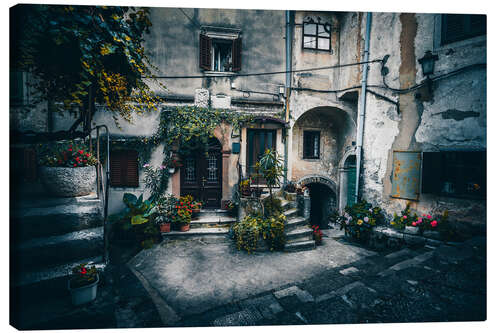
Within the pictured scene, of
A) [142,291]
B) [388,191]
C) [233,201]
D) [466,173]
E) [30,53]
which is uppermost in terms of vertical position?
[30,53]

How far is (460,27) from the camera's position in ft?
9.31

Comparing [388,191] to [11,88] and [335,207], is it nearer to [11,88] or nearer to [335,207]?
[335,207]

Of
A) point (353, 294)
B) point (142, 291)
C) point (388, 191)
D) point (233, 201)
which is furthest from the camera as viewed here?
point (233, 201)

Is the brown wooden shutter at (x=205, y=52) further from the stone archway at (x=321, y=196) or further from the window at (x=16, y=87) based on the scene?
the stone archway at (x=321, y=196)

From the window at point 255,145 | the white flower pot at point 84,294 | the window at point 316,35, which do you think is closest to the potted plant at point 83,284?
the white flower pot at point 84,294

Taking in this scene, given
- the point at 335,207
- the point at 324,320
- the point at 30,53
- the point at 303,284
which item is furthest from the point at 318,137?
the point at 30,53

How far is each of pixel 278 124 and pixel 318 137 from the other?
1.58 m

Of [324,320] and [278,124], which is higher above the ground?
[278,124]

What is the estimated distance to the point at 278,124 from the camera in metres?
5.61

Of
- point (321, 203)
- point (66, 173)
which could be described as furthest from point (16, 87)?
point (321, 203)

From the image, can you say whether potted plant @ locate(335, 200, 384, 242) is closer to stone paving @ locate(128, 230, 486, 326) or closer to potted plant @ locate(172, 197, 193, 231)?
stone paving @ locate(128, 230, 486, 326)

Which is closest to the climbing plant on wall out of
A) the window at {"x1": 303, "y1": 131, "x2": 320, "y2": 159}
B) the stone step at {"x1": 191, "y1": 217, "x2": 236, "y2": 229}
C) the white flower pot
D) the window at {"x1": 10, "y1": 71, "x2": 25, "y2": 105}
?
the stone step at {"x1": 191, "y1": 217, "x2": 236, "y2": 229}

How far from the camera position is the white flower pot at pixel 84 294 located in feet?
6.69

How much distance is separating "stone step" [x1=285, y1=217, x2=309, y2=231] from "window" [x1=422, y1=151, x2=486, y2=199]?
7.74 ft
